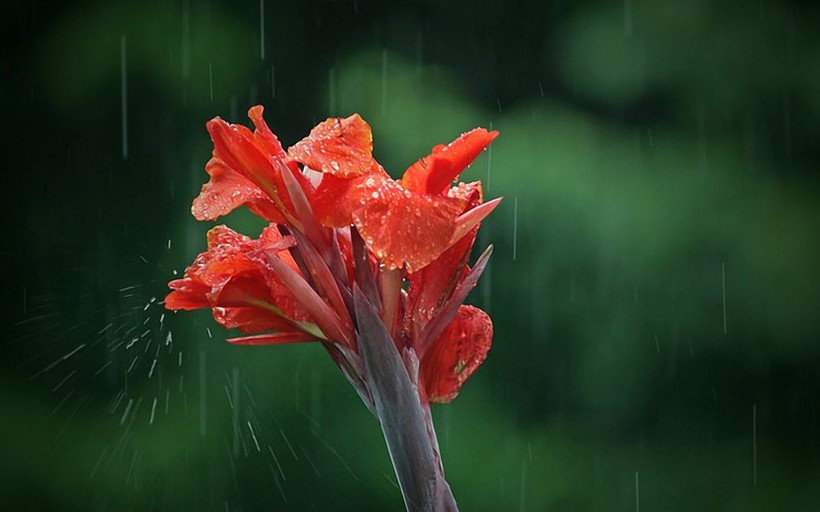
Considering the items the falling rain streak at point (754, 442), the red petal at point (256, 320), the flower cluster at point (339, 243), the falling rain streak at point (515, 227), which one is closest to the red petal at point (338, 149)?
the flower cluster at point (339, 243)

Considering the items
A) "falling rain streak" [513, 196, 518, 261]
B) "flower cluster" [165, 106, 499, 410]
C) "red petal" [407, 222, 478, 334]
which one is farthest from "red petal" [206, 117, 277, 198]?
"falling rain streak" [513, 196, 518, 261]

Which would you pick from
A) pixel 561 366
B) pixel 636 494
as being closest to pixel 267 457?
pixel 561 366

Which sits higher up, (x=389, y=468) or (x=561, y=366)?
(x=561, y=366)

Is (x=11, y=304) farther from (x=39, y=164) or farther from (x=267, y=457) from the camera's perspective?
(x=267, y=457)

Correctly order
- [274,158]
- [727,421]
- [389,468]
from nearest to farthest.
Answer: [274,158] < [389,468] < [727,421]

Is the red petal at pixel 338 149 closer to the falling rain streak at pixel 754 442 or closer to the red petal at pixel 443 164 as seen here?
the red petal at pixel 443 164

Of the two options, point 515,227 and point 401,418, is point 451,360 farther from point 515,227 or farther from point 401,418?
point 515,227

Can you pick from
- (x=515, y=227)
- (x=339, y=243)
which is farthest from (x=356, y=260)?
(x=515, y=227)
